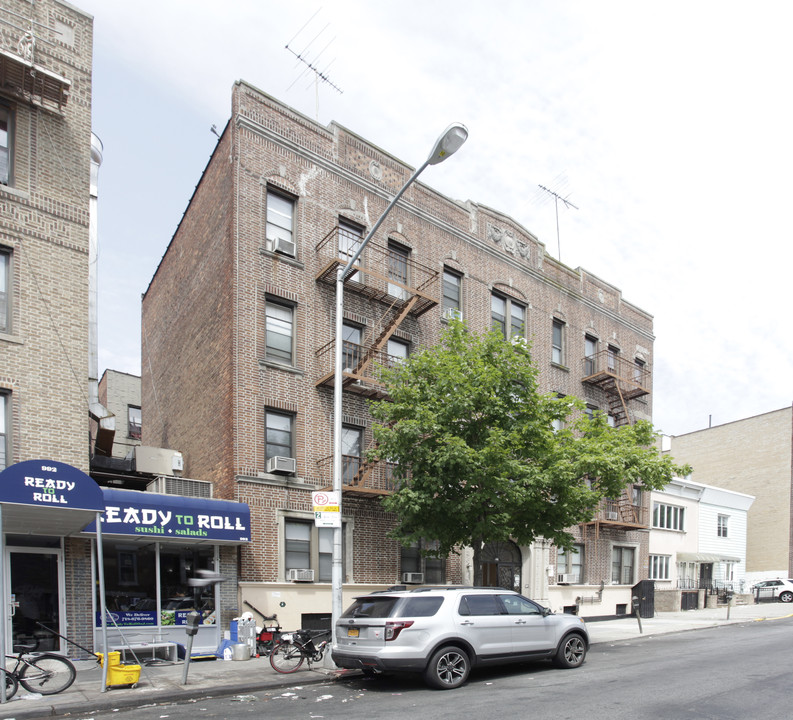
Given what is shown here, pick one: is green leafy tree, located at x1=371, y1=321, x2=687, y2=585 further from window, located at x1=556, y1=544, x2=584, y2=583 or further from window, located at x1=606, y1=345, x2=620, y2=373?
window, located at x1=606, y1=345, x2=620, y2=373

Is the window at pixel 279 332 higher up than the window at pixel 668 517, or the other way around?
the window at pixel 279 332

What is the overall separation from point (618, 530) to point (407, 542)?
49.6 feet

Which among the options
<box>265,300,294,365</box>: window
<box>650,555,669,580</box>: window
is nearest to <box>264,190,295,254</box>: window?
<box>265,300,294,365</box>: window

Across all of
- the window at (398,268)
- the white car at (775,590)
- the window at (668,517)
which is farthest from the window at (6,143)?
the white car at (775,590)

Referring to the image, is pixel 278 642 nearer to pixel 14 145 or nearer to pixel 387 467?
pixel 387 467

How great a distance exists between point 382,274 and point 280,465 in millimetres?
6564

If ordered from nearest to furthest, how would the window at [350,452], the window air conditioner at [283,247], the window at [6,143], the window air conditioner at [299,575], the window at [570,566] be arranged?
the window at [6,143], the window air conditioner at [299,575], the window air conditioner at [283,247], the window at [350,452], the window at [570,566]

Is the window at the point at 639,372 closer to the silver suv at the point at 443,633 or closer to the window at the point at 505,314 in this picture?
the window at the point at 505,314

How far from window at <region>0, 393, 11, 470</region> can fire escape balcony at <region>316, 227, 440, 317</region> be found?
825cm

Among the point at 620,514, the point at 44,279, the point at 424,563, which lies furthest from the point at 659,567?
the point at 44,279

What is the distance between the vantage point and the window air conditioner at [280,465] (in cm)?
1756

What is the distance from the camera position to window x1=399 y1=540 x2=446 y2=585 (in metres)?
20.4

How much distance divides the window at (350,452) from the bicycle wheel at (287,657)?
6.34m

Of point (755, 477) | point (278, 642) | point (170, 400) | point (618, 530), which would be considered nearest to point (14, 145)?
point (170, 400)
